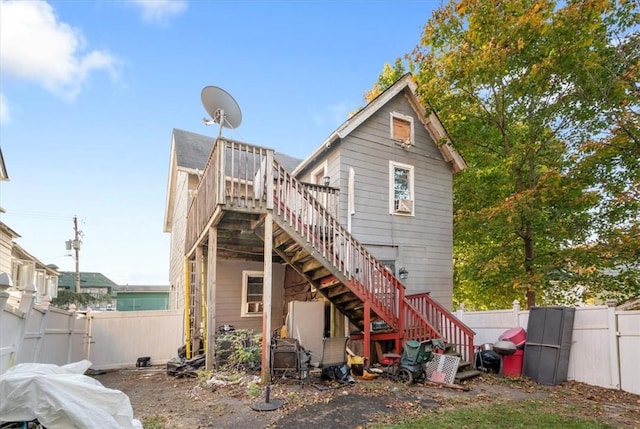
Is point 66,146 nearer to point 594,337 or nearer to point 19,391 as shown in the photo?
point 19,391

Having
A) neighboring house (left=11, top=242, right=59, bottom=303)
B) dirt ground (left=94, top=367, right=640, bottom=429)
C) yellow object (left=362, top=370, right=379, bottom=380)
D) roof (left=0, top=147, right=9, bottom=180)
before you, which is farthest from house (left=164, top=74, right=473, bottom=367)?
neighboring house (left=11, top=242, right=59, bottom=303)

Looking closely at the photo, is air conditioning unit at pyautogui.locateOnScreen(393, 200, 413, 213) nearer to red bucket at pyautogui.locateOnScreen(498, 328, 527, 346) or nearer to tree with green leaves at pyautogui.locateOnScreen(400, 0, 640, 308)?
tree with green leaves at pyautogui.locateOnScreen(400, 0, 640, 308)

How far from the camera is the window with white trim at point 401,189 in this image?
34.5ft

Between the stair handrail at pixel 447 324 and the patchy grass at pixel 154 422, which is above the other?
the stair handrail at pixel 447 324

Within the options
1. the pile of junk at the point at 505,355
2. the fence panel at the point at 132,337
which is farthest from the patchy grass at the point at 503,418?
the fence panel at the point at 132,337

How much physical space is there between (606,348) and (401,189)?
5.81m

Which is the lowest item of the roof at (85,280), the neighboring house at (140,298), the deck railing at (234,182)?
the neighboring house at (140,298)

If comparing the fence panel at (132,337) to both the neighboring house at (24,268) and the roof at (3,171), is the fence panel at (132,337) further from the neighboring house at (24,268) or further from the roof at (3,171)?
the neighboring house at (24,268)

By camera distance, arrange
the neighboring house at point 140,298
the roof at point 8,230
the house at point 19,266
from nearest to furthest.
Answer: the house at point 19,266 → the roof at point 8,230 → the neighboring house at point 140,298

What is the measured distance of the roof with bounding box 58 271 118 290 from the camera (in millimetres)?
34625

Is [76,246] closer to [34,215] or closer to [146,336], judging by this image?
[34,215]

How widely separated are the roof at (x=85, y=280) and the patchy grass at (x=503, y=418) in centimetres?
3687

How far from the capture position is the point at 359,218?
32.3 ft

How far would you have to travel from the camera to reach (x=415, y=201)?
1092cm
